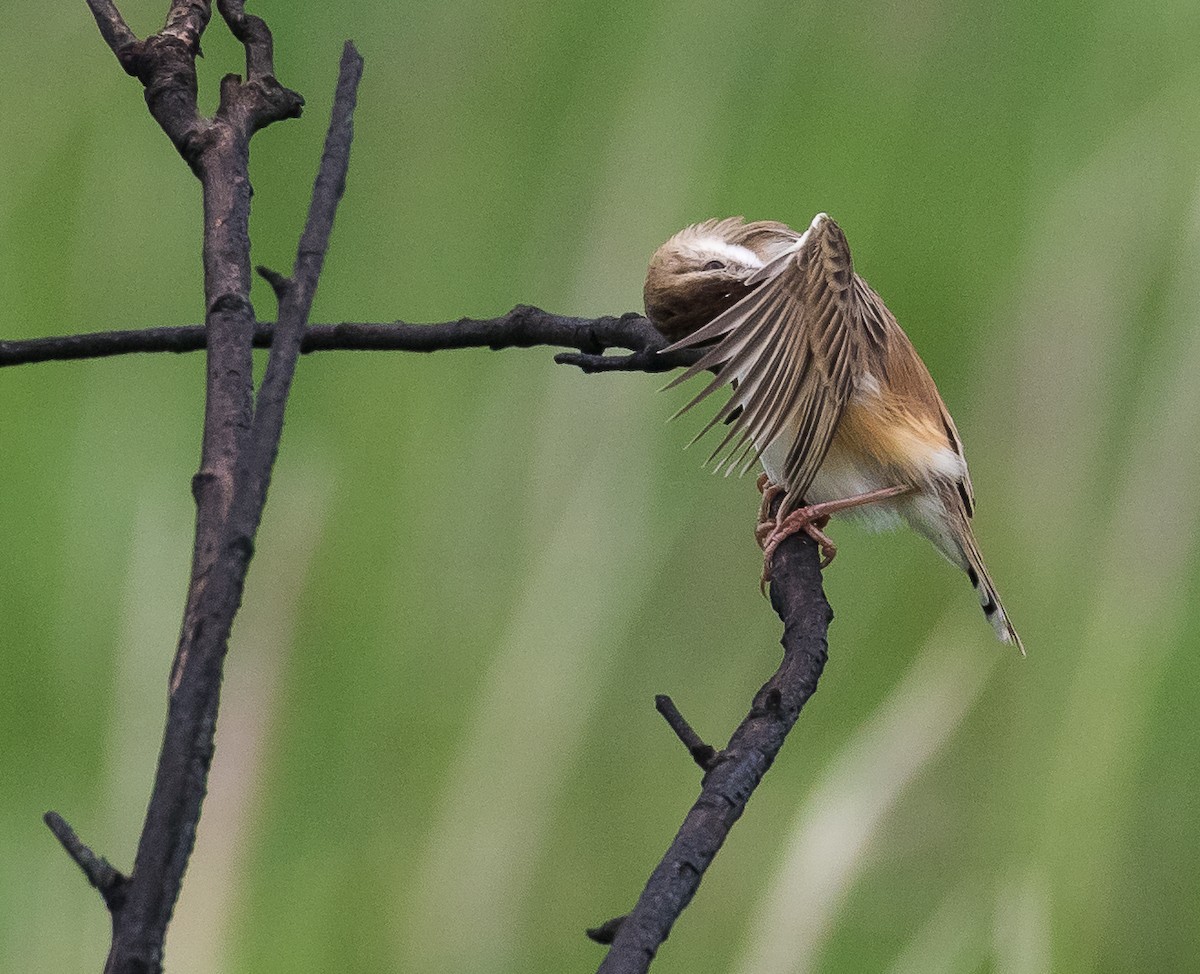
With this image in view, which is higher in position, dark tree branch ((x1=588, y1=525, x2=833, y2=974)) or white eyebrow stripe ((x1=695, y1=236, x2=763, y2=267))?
white eyebrow stripe ((x1=695, y1=236, x2=763, y2=267))

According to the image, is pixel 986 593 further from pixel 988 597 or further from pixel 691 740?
pixel 691 740

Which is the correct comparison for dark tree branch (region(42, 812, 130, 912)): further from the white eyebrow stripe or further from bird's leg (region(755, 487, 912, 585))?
the white eyebrow stripe

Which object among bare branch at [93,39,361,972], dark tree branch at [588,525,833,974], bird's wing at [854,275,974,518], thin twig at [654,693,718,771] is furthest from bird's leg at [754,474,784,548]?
bare branch at [93,39,361,972]

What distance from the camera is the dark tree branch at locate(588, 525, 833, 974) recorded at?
0.44 metres

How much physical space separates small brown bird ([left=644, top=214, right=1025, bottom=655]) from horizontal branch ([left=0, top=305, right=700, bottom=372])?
4cm

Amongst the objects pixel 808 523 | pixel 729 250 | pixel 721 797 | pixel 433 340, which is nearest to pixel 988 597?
pixel 808 523

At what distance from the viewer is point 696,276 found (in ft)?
3.05

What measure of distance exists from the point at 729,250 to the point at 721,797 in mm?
596

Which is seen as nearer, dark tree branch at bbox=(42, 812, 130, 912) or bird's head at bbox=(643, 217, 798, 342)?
dark tree branch at bbox=(42, 812, 130, 912)

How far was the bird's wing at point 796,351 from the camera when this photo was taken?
844 millimetres

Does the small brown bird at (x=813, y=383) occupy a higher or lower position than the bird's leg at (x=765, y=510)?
higher

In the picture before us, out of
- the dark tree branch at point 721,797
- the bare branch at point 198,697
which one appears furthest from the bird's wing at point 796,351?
the bare branch at point 198,697

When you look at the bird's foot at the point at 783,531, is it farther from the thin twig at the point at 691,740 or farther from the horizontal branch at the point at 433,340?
the thin twig at the point at 691,740

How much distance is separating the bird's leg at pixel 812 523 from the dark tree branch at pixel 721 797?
19cm
